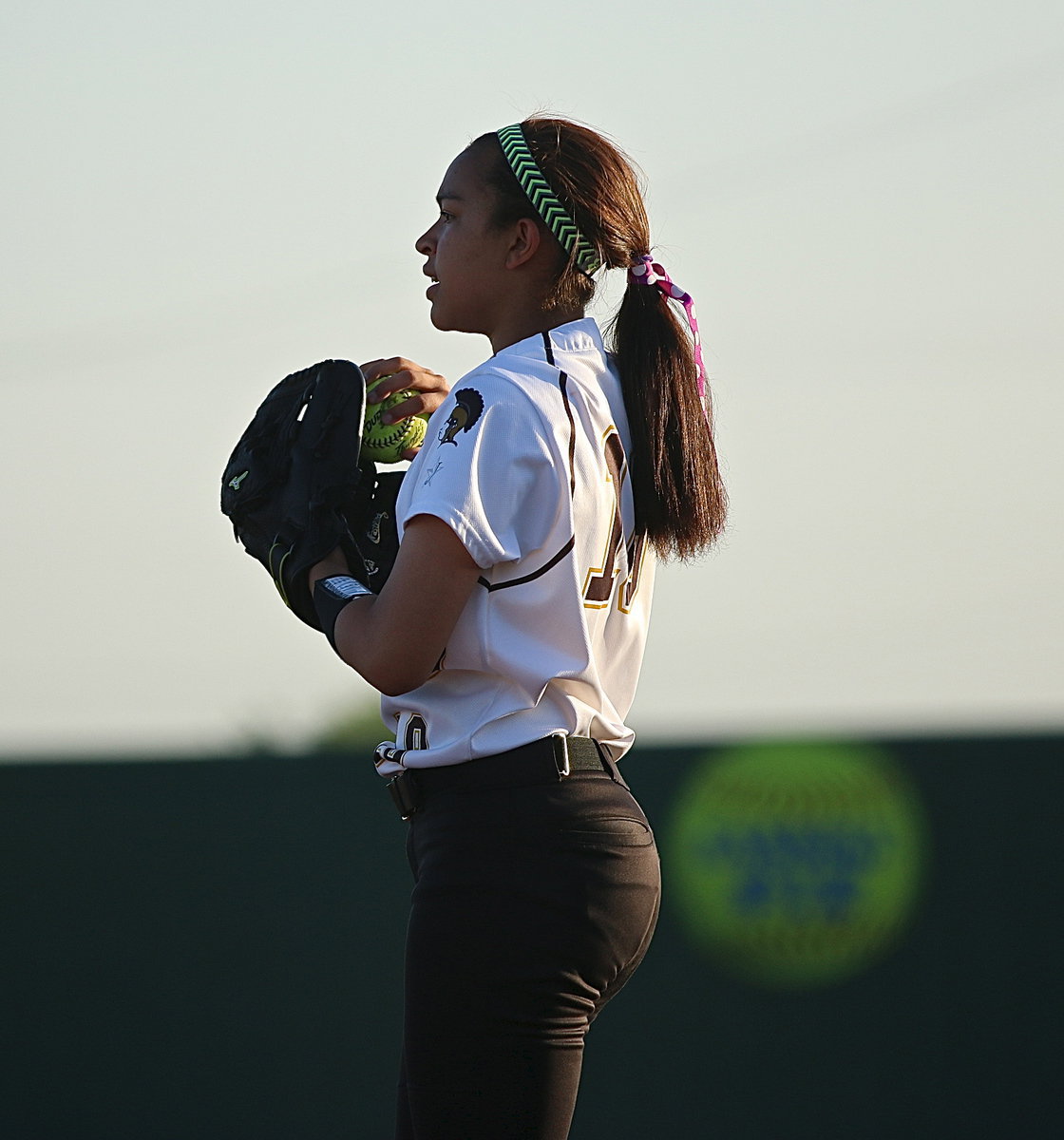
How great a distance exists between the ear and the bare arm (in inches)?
18.7

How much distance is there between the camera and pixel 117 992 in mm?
5188

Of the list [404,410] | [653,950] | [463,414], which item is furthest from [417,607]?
A: [653,950]

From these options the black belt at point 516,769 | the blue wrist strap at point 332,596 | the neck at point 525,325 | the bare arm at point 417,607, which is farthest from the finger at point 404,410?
the black belt at point 516,769

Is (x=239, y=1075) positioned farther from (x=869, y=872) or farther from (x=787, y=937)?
(x=869, y=872)

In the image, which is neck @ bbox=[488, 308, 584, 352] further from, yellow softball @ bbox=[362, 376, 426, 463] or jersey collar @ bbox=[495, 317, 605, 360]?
yellow softball @ bbox=[362, 376, 426, 463]

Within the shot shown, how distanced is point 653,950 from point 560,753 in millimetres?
3478

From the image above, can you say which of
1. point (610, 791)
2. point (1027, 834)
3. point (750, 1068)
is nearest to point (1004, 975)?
point (1027, 834)

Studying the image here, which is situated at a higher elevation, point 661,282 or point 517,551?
point 661,282

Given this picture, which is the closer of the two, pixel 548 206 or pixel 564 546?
pixel 564 546

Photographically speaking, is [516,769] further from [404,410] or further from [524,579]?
Result: [404,410]

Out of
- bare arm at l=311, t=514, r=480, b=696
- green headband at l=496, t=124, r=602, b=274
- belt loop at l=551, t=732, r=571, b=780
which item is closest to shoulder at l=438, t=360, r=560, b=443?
bare arm at l=311, t=514, r=480, b=696

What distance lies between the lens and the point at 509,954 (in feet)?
6.00

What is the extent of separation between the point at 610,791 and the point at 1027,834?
12.0 ft

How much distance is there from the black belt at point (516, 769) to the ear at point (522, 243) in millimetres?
660
